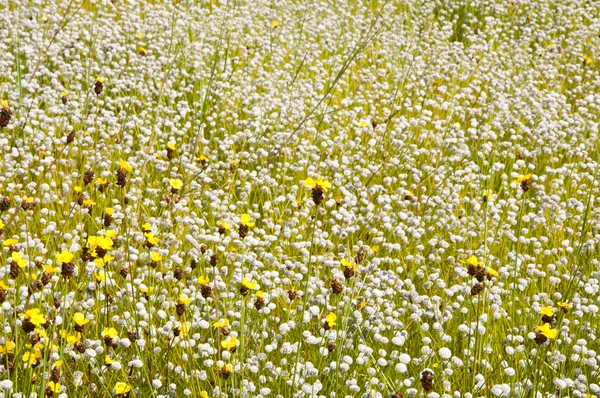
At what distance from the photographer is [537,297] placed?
3.34 m

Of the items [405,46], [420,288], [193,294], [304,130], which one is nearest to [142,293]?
[193,294]

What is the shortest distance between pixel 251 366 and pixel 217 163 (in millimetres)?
2083

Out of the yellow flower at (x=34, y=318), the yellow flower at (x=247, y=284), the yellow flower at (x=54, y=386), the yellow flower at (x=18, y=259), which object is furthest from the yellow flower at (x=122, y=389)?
the yellow flower at (x=18, y=259)

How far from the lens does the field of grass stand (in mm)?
2869

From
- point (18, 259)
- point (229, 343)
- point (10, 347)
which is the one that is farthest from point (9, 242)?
point (229, 343)

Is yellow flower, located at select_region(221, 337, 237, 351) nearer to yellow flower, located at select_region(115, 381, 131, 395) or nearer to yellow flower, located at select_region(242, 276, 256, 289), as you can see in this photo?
yellow flower, located at select_region(242, 276, 256, 289)

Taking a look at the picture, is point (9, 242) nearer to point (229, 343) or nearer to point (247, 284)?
point (247, 284)

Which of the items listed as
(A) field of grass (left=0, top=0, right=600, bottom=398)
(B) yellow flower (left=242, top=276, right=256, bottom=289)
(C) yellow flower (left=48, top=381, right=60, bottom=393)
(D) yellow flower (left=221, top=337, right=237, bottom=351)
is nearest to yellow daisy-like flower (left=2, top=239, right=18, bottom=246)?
(A) field of grass (left=0, top=0, right=600, bottom=398)

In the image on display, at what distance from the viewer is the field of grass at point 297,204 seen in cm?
287

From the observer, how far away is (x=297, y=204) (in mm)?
4168

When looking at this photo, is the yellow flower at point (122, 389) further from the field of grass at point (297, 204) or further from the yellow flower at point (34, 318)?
the yellow flower at point (34, 318)

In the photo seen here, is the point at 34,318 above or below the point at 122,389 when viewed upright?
above

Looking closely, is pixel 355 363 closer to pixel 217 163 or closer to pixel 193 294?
pixel 193 294

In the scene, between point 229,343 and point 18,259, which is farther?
point 18,259
